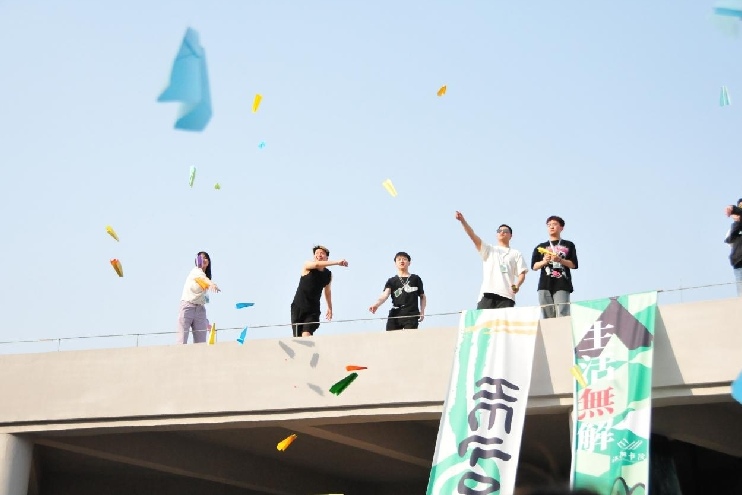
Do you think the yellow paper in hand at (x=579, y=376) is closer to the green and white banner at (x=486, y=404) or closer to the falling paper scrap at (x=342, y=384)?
the green and white banner at (x=486, y=404)

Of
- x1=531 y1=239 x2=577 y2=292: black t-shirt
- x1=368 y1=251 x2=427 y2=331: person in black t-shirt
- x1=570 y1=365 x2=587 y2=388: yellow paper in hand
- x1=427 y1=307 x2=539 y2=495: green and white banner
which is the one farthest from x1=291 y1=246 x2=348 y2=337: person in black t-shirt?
x1=570 y1=365 x2=587 y2=388: yellow paper in hand

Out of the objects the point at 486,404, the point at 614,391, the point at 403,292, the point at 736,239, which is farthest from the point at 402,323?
the point at 736,239

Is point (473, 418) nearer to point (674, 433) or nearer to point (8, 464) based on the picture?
point (674, 433)

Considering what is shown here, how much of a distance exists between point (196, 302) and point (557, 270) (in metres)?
3.79

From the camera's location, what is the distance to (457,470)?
910 cm

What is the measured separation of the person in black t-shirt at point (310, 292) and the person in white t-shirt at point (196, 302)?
1.00 meters

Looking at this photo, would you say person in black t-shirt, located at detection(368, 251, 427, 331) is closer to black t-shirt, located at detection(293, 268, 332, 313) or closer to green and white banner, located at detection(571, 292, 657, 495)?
black t-shirt, located at detection(293, 268, 332, 313)

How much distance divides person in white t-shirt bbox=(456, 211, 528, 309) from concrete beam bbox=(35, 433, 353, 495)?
4586mm

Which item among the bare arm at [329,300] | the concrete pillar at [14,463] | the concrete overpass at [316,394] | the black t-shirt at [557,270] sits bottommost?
the concrete pillar at [14,463]

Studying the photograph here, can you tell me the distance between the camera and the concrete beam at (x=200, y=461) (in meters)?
12.0

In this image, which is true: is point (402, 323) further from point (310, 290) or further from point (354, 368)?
point (310, 290)

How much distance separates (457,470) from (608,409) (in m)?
1.40

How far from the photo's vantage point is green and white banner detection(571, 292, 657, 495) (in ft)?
28.4

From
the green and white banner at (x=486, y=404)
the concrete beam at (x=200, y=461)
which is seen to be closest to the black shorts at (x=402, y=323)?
the green and white banner at (x=486, y=404)
